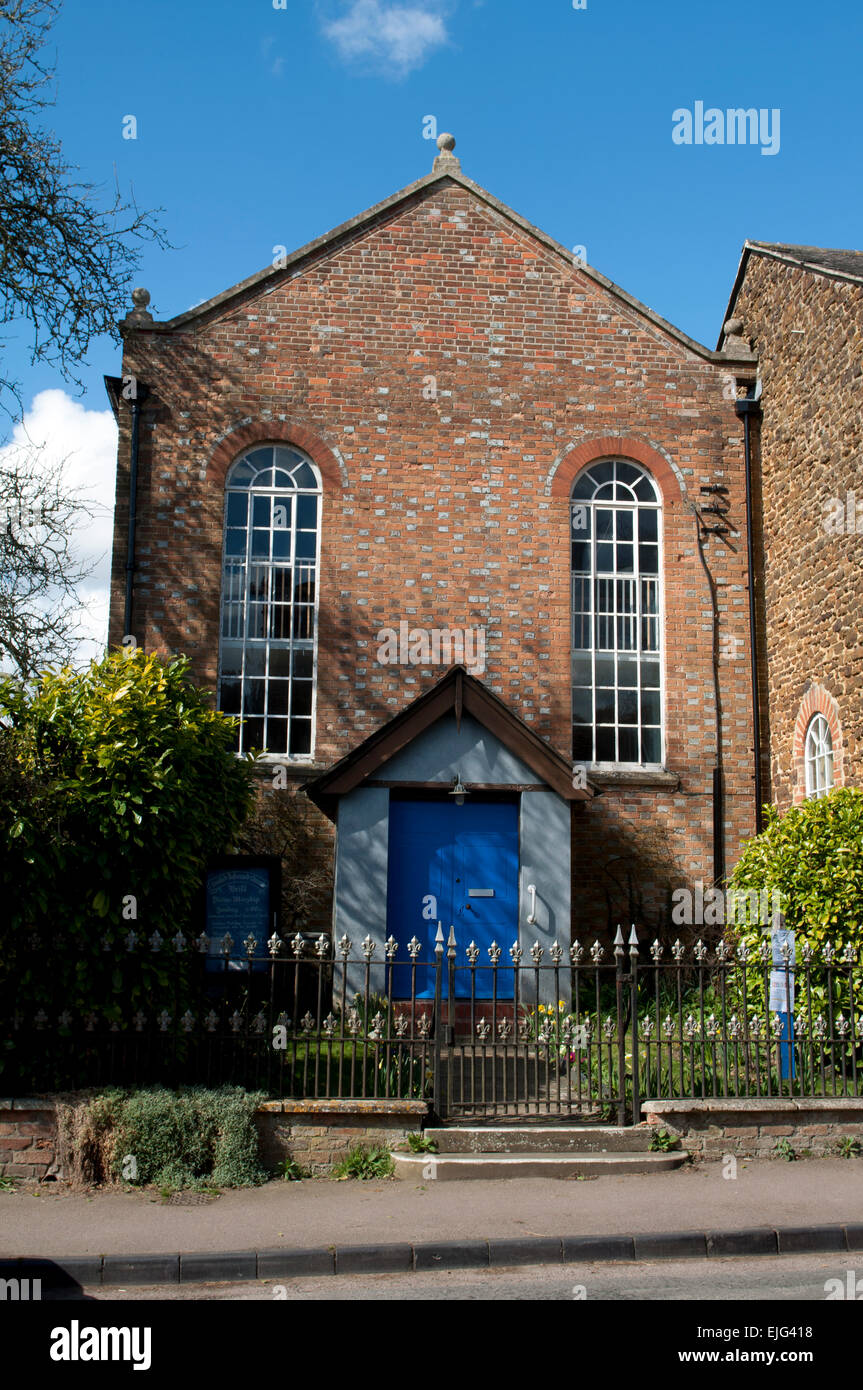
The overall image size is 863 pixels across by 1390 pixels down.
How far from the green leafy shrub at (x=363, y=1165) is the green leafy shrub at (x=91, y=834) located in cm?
199

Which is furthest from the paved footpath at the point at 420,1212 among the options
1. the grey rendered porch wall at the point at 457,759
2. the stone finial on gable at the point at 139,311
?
the stone finial on gable at the point at 139,311

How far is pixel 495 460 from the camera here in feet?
49.7

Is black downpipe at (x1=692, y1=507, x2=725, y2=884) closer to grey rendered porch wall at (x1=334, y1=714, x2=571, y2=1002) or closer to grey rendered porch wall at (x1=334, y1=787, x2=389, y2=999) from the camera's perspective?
grey rendered porch wall at (x1=334, y1=714, x2=571, y2=1002)

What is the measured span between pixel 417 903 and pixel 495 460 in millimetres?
5945

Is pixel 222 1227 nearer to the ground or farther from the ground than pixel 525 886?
nearer to the ground

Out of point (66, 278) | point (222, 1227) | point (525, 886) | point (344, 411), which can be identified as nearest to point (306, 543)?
point (344, 411)

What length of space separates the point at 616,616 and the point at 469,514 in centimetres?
236

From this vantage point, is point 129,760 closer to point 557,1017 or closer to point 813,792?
point 557,1017

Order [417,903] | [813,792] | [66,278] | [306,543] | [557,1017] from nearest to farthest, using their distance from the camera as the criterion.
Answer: [557,1017] → [66,278] → [417,903] → [813,792] → [306,543]

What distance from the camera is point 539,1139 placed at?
8.98 meters

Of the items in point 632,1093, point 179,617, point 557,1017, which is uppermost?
point 179,617

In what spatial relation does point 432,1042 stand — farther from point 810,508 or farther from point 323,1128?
point 810,508

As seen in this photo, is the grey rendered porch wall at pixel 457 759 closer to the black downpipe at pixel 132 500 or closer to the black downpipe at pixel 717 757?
the black downpipe at pixel 717 757

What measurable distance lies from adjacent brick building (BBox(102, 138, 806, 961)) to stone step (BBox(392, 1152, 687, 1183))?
212 inches
